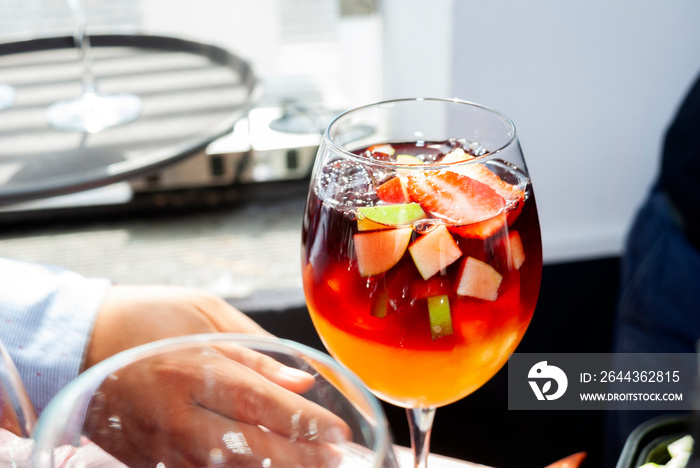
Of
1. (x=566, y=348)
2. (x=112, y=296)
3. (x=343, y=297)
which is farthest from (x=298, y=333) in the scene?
(x=343, y=297)

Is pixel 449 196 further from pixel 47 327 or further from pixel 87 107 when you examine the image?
pixel 87 107

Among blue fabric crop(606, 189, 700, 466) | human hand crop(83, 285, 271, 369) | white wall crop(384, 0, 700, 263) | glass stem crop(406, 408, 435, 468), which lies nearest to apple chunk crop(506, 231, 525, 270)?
glass stem crop(406, 408, 435, 468)

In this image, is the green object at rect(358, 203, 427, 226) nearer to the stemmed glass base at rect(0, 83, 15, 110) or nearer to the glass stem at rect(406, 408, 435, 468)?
the glass stem at rect(406, 408, 435, 468)

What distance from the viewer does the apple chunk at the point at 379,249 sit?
43cm

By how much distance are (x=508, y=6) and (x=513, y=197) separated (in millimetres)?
Result: 1177

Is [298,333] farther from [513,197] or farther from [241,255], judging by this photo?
[513,197]

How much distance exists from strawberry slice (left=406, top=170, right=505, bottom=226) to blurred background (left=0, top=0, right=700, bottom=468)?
31.6 inches

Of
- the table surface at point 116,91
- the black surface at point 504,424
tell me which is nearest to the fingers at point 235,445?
the table surface at point 116,91

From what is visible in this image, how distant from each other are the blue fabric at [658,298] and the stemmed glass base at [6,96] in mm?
1150

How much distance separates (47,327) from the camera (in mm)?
587

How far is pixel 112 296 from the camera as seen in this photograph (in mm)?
613

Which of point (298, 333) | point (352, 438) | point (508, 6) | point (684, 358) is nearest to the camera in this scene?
point (352, 438)

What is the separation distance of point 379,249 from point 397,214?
22 mm

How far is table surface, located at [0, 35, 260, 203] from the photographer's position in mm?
1152
